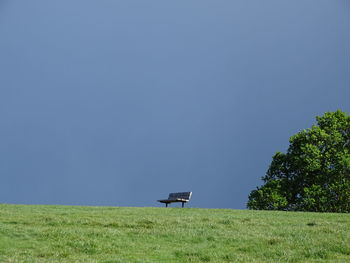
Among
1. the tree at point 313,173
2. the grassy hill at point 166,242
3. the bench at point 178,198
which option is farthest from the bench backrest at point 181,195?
the grassy hill at point 166,242

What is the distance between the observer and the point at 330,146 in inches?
1861

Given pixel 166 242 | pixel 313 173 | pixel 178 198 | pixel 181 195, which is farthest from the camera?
pixel 313 173

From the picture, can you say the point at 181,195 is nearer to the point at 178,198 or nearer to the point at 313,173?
the point at 178,198

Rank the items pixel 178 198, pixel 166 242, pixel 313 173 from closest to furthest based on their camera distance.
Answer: pixel 166 242 < pixel 178 198 < pixel 313 173

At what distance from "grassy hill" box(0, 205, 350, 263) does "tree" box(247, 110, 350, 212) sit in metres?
23.4

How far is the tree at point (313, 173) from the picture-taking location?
4409 cm

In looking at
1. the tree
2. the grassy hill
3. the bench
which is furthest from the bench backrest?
the grassy hill

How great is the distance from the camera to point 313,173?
154 ft

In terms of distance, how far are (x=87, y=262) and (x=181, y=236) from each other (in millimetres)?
5423

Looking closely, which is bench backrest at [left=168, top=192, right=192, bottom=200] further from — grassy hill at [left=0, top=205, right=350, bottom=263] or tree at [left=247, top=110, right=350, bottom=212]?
grassy hill at [left=0, top=205, right=350, bottom=263]

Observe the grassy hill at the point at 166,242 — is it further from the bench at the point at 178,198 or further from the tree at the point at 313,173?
the tree at the point at 313,173

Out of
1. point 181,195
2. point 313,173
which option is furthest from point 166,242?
point 313,173

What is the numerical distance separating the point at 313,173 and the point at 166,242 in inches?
1342

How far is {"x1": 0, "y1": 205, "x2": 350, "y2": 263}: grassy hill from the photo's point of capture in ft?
46.2
